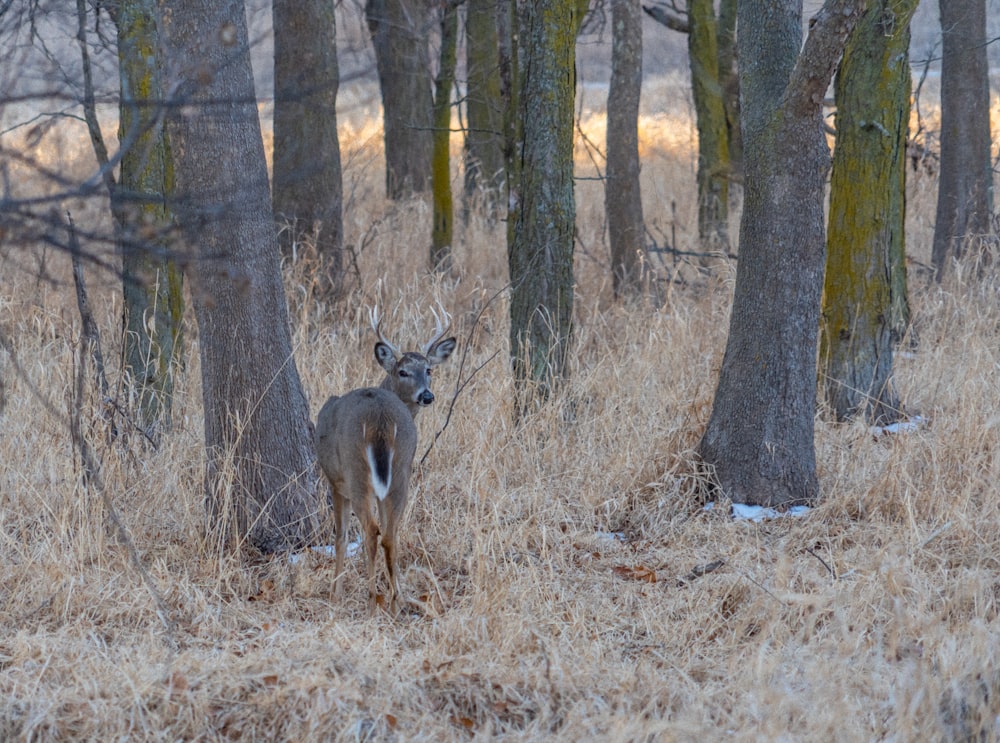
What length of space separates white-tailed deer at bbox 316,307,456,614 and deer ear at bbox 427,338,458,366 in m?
0.78

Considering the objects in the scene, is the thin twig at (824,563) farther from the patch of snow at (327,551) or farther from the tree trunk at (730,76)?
the tree trunk at (730,76)

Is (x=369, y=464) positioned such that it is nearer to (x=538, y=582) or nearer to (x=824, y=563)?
(x=538, y=582)

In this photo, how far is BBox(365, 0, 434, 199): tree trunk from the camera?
14.4 metres

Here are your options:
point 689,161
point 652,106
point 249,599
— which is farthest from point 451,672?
point 652,106

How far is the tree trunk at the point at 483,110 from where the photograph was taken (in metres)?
14.2

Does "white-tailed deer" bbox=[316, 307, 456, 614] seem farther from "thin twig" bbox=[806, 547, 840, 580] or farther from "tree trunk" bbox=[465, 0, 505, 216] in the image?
"tree trunk" bbox=[465, 0, 505, 216]

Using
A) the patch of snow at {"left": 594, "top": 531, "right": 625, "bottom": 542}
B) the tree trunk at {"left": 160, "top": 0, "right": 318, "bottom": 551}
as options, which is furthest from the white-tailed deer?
the patch of snow at {"left": 594, "top": 531, "right": 625, "bottom": 542}

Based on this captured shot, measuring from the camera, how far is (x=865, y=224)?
7293mm

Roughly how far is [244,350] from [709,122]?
8.67 m

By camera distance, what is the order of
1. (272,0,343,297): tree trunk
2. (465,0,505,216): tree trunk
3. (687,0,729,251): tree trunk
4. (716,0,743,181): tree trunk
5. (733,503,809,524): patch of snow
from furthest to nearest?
(465,0,505,216): tree trunk < (716,0,743,181): tree trunk < (687,0,729,251): tree trunk < (272,0,343,297): tree trunk < (733,503,809,524): patch of snow

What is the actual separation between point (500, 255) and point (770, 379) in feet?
21.0

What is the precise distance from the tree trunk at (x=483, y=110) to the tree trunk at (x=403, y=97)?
0.59 m

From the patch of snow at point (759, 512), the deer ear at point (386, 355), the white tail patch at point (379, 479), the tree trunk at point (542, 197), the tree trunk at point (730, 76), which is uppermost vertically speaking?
the tree trunk at point (730, 76)

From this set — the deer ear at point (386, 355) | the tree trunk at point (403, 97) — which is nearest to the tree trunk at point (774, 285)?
the deer ear at point (386, 355)
